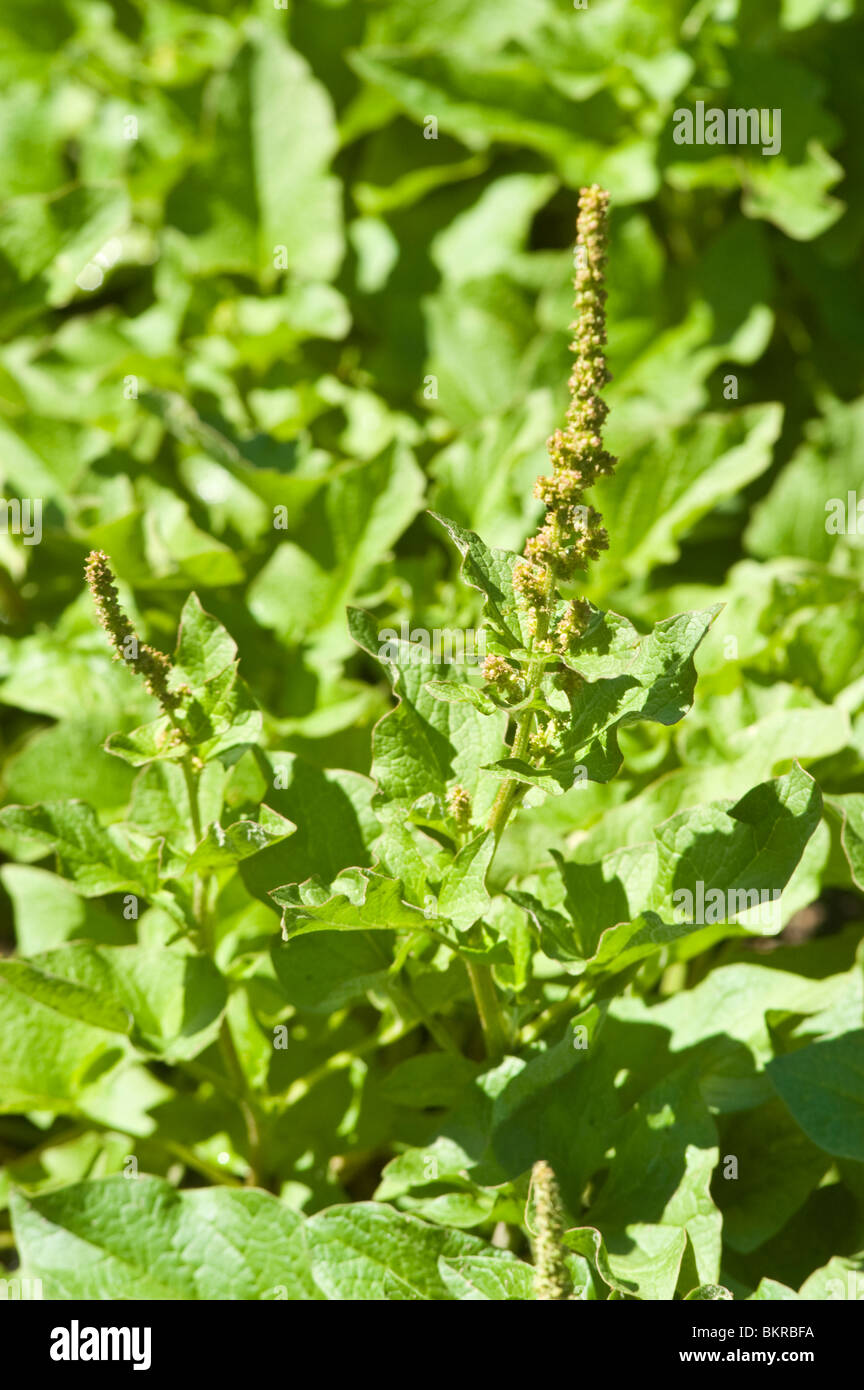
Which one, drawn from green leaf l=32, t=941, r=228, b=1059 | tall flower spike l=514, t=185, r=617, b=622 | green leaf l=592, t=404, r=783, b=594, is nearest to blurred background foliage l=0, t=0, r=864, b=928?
green leaf l=592, t=404, r=783, b=594

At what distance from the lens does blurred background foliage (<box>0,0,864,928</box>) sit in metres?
2.54

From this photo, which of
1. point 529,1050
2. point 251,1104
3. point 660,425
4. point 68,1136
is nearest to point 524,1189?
point 529,1050

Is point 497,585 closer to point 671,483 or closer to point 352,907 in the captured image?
point 352,907

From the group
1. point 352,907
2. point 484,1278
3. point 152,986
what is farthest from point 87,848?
point 484,1278

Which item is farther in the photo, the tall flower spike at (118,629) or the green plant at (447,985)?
the green plant at (447,985)

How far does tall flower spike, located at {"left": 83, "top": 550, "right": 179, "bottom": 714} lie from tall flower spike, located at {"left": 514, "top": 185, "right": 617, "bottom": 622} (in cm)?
48

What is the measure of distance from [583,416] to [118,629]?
1.92 ft

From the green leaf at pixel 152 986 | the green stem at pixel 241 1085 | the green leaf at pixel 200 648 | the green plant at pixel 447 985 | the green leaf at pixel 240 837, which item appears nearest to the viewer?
the green plant at pixel 447 985

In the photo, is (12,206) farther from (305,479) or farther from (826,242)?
(826,242)

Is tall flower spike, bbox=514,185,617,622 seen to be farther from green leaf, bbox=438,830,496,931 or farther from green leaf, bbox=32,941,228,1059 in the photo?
green leaf, bbox=32,941,228,1059

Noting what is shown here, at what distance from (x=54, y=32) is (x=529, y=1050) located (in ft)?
10.7

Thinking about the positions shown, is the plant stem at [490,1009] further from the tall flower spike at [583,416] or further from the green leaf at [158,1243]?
the tall flower spike at [583,416]

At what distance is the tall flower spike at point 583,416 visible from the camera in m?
1.42

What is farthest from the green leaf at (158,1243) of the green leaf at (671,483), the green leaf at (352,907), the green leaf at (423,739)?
the green leaf at (671,483)
